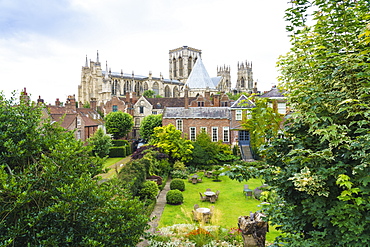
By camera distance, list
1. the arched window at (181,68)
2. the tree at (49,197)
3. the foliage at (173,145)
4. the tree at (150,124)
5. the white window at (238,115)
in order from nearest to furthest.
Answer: the tree at (49,197), the foliage at (173,145), the white window at (238,115), the tree at (150,124), the arched window at (181,68)

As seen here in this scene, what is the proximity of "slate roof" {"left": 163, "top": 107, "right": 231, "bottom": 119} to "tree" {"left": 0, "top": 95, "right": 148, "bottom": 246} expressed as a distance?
2907 centimetres

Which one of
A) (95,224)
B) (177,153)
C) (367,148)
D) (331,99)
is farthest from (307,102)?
(177,153)

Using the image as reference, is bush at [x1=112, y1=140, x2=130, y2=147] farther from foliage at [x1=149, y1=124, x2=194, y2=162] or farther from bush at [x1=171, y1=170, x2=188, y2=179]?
bush at [x1=171, y1=170, x2=188, y2=179]

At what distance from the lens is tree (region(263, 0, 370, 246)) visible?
13.3ft

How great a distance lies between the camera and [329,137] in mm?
4352

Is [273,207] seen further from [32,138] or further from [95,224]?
[32,138]

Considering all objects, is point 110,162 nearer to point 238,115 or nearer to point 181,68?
point 238,115

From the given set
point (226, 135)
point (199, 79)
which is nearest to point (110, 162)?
point (226, 135)

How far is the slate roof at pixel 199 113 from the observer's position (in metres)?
34.9

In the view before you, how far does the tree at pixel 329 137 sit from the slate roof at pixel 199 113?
29219 millimetres

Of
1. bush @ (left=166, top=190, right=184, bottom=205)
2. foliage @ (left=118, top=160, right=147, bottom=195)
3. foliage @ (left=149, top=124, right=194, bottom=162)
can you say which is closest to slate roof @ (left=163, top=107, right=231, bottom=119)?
foliage @ (left=149, top=124, right=194, bottom=162)

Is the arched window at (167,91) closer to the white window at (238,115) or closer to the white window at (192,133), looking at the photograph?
the white window at (192,133)

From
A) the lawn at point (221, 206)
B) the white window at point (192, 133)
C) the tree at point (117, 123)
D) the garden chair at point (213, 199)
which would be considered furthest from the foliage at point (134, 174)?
the tree at point (117, 123)

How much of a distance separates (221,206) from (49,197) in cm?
1393
